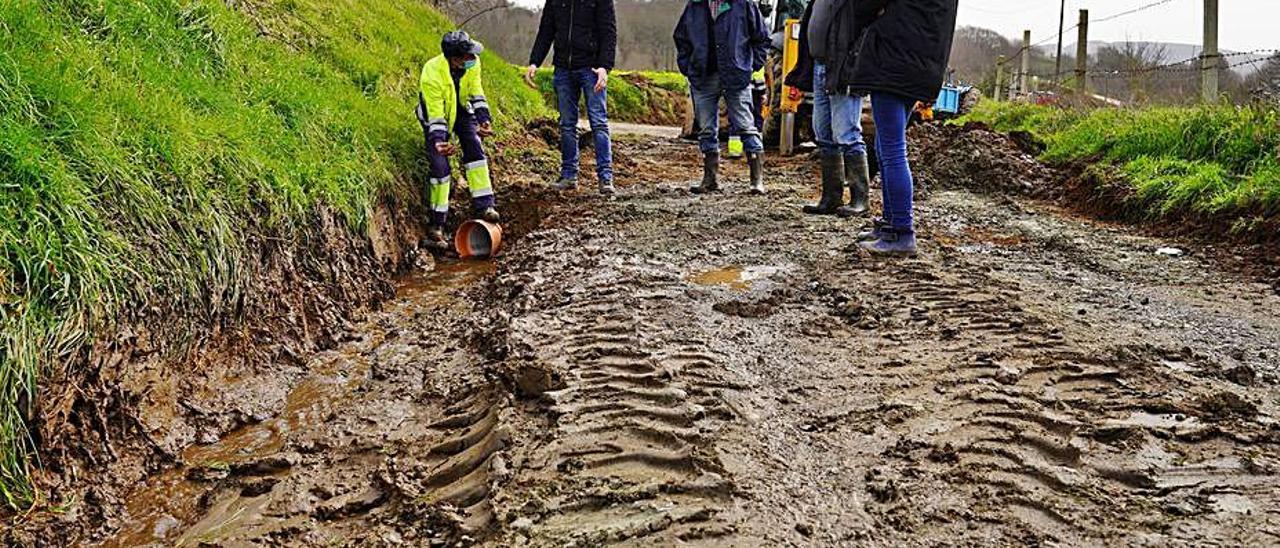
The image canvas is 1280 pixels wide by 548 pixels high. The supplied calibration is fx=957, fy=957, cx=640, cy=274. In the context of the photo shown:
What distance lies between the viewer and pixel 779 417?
117 inches

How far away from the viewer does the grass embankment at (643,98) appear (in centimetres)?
2250

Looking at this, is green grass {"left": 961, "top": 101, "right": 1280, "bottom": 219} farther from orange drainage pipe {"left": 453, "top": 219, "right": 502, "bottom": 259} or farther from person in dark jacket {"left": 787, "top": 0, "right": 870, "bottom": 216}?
orange drainage pipe {"left": 453, "top": 219, "right": 502, "bottom": 259}

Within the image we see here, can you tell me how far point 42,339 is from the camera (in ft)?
8.95

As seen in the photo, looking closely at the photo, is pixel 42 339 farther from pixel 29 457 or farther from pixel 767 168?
pixel 767 168

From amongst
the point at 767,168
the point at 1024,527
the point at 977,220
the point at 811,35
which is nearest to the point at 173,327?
the point at 1024,527

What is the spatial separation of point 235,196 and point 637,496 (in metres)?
2.65

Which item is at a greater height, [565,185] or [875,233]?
[565,185]

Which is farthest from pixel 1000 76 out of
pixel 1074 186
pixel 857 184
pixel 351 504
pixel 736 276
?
pixel 351 504

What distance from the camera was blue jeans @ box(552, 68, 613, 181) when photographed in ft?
25.7

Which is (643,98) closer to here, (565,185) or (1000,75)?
(1000,75)

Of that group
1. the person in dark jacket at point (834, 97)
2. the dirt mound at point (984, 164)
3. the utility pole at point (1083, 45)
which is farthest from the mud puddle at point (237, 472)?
the utility pole at point (1083, 45)

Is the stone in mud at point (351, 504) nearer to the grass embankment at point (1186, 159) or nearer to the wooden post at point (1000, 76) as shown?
the grass embankment at point (1186, 159)

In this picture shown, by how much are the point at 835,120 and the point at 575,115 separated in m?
2.61

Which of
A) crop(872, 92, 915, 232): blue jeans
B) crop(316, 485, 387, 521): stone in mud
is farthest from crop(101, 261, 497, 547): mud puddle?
crop(872, 92, 915, 232): blue jeans
